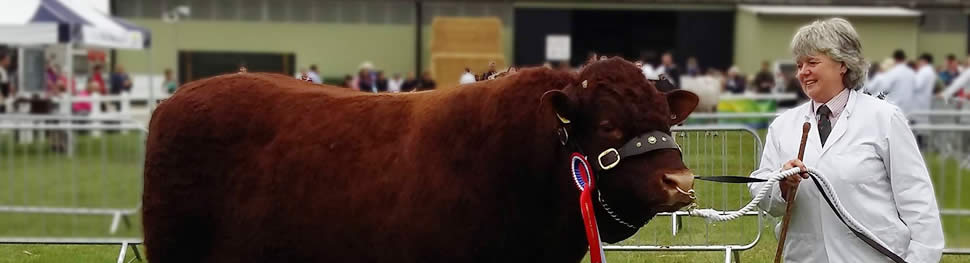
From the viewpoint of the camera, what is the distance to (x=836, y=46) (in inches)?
191

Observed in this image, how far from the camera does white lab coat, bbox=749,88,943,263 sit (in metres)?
A: 4.75

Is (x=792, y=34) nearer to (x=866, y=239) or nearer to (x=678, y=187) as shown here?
(x=866, y=239)

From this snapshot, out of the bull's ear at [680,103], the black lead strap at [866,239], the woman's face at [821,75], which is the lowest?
the black lead strap at [866,239]

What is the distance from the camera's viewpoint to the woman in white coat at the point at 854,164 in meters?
4.75

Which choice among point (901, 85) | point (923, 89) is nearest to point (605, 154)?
point (901, 85)

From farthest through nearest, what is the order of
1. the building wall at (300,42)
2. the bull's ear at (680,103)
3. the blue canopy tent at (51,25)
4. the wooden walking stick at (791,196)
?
1. the building wall at (300,42)
2. the blue canopy tent at (51,25)
3. the wooden walking stick at (791,196)
4. the bull's ear at (680,103)

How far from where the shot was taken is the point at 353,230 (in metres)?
4.94

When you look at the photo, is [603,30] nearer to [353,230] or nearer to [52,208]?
[52,208]


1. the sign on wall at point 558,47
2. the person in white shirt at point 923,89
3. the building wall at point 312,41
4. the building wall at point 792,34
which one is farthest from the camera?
the building wall at point 312,41

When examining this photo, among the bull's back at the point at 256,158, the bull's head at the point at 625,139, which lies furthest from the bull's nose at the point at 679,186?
the bull's back at the point at 256,158

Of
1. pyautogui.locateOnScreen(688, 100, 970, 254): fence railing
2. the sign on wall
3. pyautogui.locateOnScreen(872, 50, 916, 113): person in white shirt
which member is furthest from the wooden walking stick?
the sign on wall

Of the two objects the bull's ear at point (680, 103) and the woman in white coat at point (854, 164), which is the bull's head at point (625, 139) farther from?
the woman in white coat at point (854, 164)

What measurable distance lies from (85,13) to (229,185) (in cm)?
1721

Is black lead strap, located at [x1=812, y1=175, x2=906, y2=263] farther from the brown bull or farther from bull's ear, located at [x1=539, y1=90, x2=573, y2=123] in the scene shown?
bull's ear, located at [x1=539, y1=90, x2=573, y2=123]
